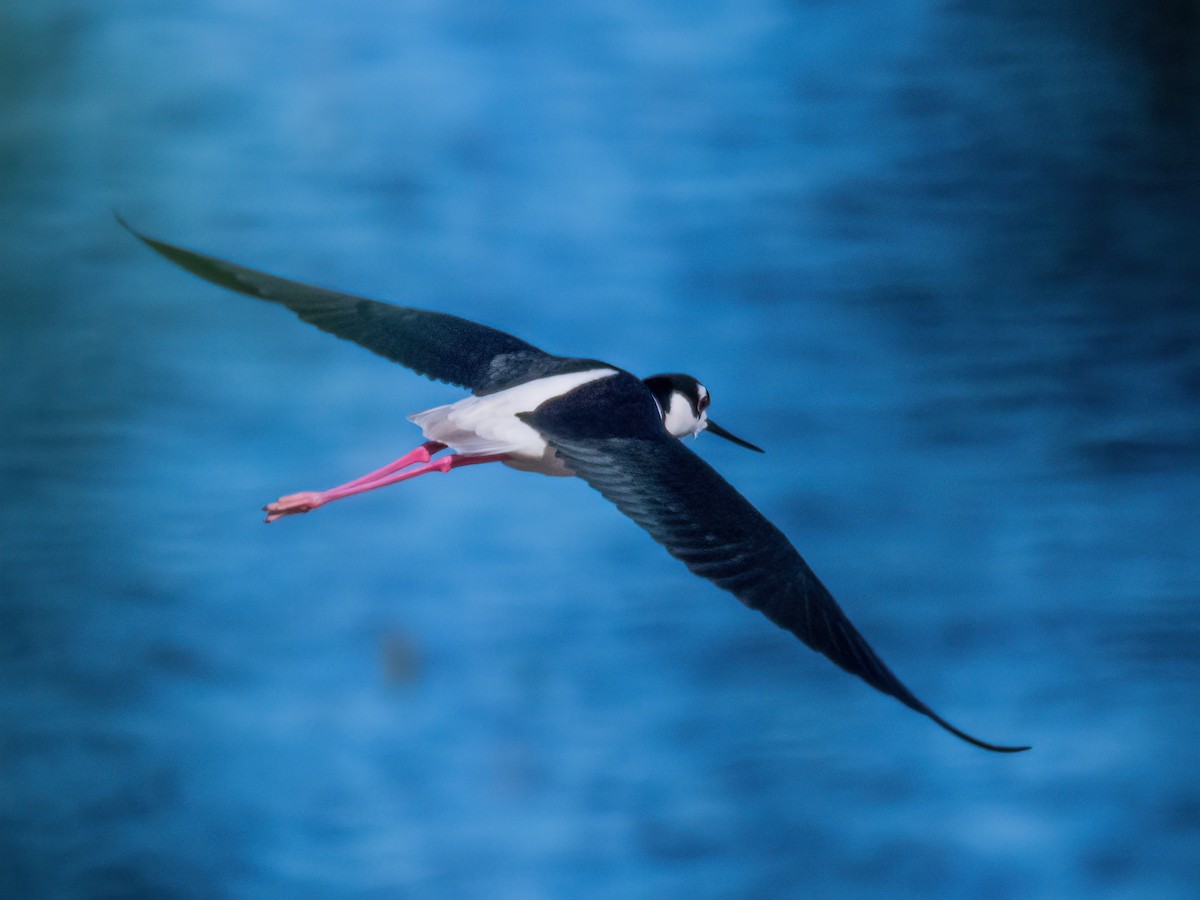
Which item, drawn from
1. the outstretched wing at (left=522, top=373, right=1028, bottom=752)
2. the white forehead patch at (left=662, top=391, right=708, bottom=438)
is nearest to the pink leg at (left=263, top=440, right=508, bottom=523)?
the outstretched wing at (left=522, top=373, right=1028, bottom=752)

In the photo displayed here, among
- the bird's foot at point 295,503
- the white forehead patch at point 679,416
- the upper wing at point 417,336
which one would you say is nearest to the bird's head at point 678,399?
the white forehead patch at point 679,416

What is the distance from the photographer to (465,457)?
142cm

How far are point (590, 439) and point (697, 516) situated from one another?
0.16 meters

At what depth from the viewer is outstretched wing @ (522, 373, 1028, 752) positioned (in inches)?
43.2

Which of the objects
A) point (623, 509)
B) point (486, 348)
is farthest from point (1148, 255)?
point (623, 509)

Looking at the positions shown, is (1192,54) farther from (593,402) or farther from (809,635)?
(809,635)

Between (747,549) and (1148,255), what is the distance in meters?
1.48

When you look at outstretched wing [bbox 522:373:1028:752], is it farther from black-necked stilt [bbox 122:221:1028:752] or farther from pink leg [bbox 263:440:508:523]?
pink leg [bbox 263:440:508:523]

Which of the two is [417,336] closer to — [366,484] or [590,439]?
[366,484]

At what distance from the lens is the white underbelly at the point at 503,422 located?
4.49ft

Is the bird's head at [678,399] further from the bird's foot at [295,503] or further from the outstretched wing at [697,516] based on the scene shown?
the bird's foot at [295,503]

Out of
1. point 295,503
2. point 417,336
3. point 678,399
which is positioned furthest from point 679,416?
point 295,503

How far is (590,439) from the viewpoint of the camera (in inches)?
51.3

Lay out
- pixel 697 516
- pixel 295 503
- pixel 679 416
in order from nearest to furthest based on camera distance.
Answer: pixel 697 516
pixel 295 503
pixel 679 416
